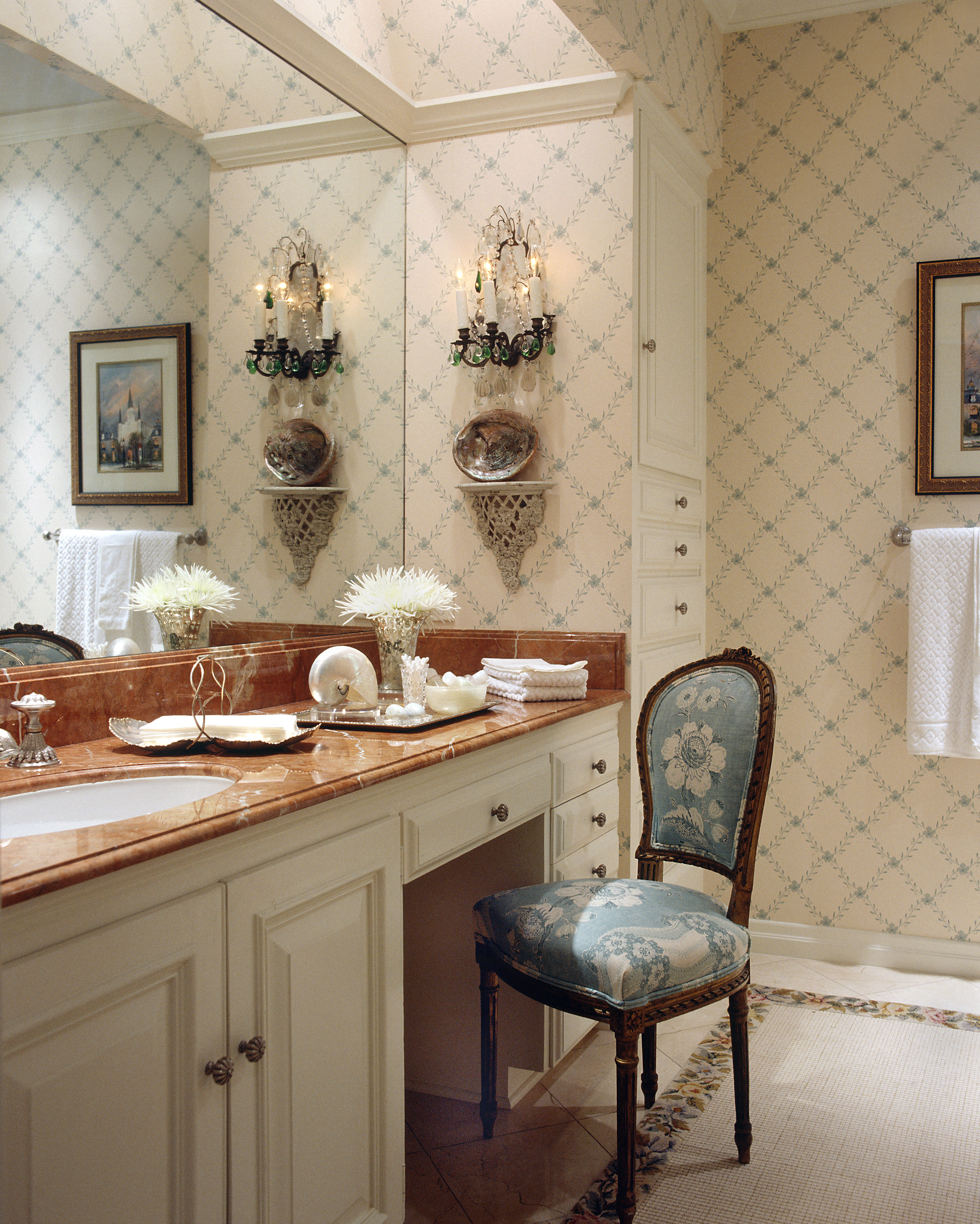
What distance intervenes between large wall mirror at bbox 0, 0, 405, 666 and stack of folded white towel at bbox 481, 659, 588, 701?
48cm

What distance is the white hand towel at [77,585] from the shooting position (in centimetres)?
175

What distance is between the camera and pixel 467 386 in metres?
2.75

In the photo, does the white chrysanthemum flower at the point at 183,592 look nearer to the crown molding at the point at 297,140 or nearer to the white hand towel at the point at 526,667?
the white hand towel at the point at 526,667

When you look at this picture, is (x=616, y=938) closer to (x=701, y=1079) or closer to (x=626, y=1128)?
(x=626, y=1128)

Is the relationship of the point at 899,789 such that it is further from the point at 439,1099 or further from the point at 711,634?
the point at 439,1099

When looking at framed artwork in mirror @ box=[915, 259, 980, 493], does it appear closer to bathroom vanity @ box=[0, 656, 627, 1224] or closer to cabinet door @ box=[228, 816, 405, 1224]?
bathroom vanity @ box=[0, 656, 627, 1224]

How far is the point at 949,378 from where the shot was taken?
298 cm

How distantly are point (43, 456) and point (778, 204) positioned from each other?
2.40 meters

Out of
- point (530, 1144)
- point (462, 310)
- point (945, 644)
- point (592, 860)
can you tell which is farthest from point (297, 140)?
point (530, 1144)

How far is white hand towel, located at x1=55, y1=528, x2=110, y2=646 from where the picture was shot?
1.75 meters

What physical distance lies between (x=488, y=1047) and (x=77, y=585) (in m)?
1.19

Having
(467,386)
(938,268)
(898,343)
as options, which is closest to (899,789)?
(898,343)

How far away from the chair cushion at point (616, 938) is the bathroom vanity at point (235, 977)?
0.17 metres

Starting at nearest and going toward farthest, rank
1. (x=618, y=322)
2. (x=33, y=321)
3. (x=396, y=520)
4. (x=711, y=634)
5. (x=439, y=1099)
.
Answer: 1. (x=33, y=321)
2. (x=439, y=1099)
3. (x=618, y=322)
4. (x=396, y=520)
5. (x=711, y=634)
